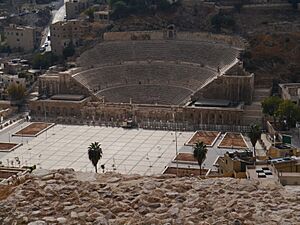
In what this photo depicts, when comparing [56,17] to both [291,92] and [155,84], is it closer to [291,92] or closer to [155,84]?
[155,84]

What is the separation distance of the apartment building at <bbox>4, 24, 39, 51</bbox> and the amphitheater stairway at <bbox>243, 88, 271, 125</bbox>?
1677 inches

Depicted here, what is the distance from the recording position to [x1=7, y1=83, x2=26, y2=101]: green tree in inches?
2953

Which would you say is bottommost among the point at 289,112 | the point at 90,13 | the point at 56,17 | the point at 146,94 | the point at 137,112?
the point at 137,112

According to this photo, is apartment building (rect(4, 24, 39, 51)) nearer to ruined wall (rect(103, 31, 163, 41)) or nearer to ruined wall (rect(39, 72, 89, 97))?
ruined wall (rect(103, 31, 163, 41))

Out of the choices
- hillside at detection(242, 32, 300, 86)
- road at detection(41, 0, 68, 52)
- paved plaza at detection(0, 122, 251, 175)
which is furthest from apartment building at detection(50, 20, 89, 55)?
hillside at detection(242, 32, 300, 86)

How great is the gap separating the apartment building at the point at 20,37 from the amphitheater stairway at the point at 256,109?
42585 millimetres

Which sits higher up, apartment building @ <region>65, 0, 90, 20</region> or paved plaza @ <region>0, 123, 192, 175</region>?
apartment building @ <region>65, 0, 90, 20</region>

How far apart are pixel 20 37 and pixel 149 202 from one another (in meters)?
85.3

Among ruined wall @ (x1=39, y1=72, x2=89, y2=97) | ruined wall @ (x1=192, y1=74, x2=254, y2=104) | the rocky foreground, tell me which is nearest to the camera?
the rocky foreground

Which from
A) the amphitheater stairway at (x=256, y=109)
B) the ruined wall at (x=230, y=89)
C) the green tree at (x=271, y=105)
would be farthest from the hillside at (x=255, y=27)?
the green tree at (x=271, y=105)

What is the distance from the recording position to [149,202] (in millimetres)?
16688

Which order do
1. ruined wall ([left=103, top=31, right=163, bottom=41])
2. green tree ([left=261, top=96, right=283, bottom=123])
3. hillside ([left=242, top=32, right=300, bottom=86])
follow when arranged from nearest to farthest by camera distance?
1. green tree ([left=261, top=96, right=283, bottom=123])
2. hillside ([left=242, top=32, right=300, bottom=86])
3. ruined wall ([left=103, top=31, right=163, bottom=41])

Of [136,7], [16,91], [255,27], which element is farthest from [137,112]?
[136,7]

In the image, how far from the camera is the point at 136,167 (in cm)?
5159
